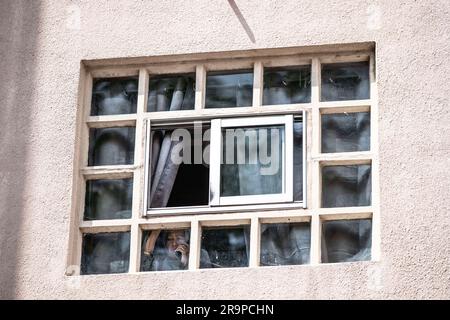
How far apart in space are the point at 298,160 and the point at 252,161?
0.34 meters

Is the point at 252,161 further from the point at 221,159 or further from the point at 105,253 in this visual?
the point at 105,253

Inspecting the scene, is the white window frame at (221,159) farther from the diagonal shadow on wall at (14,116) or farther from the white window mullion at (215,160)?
the diagonal shadow on wall at (14,116)

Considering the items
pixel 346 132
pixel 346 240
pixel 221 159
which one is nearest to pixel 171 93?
pixel 221 159

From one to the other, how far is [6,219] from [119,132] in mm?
1091

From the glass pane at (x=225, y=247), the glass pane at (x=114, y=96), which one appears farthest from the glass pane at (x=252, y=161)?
→ the glass pane at (x=114, y=96)

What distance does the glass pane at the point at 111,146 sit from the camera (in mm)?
11734

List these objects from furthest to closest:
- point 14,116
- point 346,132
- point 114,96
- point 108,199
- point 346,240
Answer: point 114,96 → point 14,116 → point 108,199 → point 346,132 → point 346,240

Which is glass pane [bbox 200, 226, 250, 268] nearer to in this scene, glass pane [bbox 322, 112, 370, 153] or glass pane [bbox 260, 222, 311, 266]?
glass pane [bbox 260, 222, 311, 266]

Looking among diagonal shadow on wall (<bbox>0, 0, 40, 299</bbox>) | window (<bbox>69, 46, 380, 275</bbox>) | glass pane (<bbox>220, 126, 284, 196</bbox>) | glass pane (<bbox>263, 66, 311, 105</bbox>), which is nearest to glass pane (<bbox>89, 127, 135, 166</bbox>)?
window (<bbox>69, 46, 380, 275</bbox>)

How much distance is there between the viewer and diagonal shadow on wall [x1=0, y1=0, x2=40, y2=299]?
37.1ft

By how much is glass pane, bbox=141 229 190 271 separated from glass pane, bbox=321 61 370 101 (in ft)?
4.84

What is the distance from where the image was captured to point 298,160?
11.4 m

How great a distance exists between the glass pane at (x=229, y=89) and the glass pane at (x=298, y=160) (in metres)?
0.42

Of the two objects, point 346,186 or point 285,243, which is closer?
point 285,243
